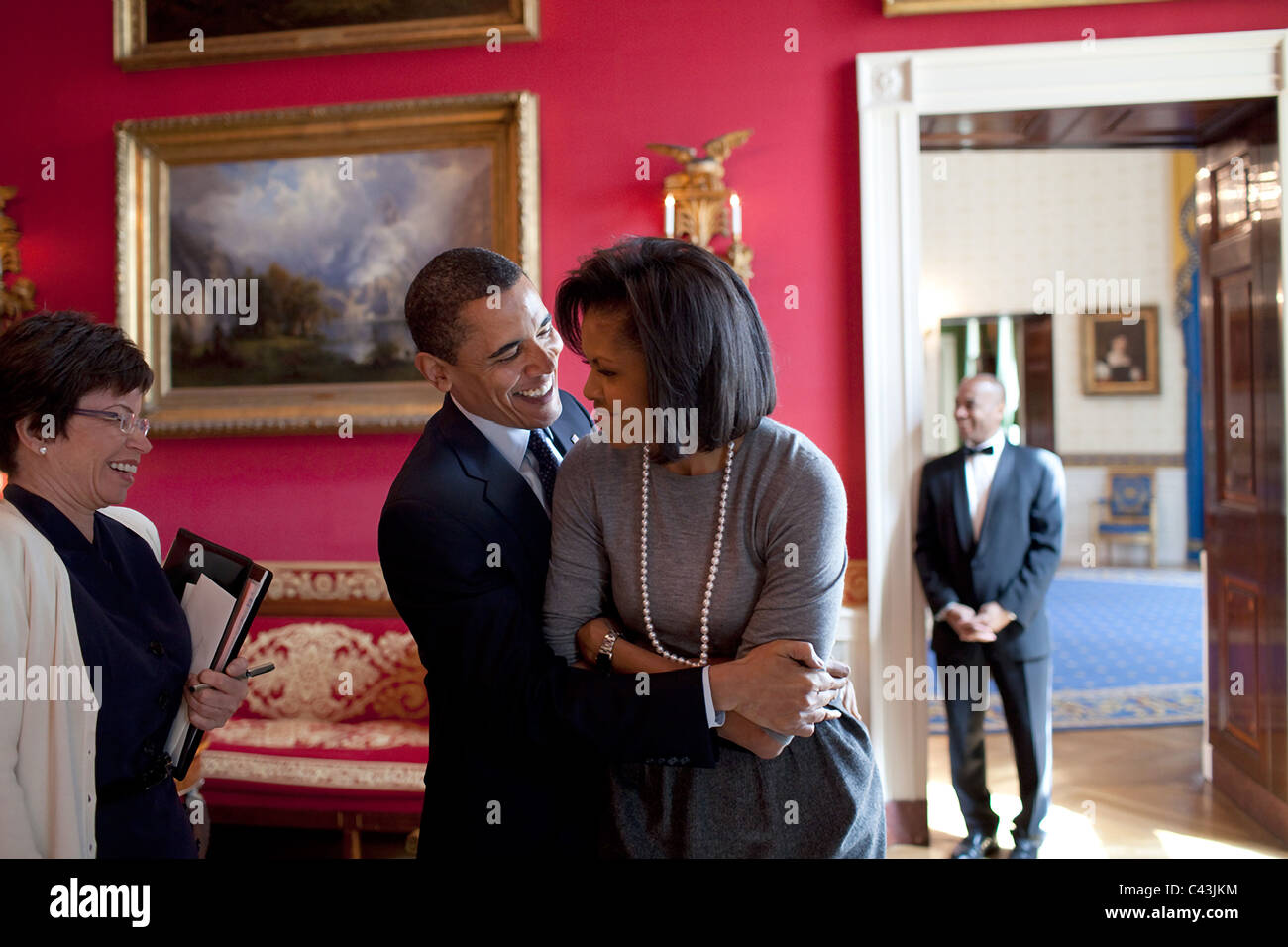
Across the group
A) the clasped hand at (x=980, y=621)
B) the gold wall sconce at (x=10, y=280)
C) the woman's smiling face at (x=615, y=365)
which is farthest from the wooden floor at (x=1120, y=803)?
the gold wall sconce at (x=10, y=280)

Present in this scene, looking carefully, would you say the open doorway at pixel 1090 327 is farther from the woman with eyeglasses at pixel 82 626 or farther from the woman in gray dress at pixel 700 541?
the woman with eyeglasses at pixel 82 626

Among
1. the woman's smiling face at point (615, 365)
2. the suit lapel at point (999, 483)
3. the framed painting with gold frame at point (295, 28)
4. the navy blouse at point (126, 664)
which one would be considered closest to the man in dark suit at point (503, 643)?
the woman's smiling face at point (615, 365)

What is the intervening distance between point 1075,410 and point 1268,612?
30.0 feet

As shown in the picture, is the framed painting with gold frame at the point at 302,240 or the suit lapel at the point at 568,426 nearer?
the suit lapel at the point at 568,426

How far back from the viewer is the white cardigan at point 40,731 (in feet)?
4.76

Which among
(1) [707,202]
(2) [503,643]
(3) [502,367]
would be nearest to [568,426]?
(3) [502,367]

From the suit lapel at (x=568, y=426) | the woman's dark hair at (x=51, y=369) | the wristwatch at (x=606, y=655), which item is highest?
the woman's dark hair at (x=51, y=369)

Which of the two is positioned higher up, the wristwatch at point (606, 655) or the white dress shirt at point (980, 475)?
the white dress shirt at point (980, 475)

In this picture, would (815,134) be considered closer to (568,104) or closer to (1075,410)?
(568,104)

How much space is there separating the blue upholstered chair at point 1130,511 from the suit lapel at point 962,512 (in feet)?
29.9

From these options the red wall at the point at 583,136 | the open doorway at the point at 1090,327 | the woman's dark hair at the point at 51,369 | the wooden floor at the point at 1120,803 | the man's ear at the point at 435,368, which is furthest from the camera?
the open doorway at the point at 1090,327

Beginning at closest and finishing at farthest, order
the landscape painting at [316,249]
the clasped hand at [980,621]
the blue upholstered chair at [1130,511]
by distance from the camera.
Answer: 1. the clasped hand at [980,621]
2. the landscape painting at [316,249]
3. the blue upholstered chair at [1130,511]

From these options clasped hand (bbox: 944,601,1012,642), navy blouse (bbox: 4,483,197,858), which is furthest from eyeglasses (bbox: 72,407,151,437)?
clasped hand (bbox: 944,601,1012,642)

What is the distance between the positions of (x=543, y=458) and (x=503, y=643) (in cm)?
51
